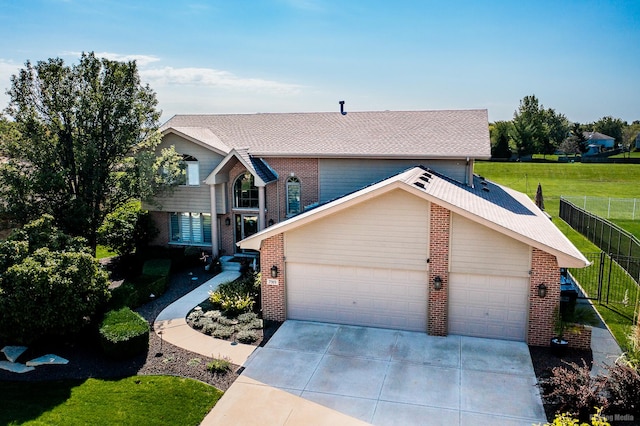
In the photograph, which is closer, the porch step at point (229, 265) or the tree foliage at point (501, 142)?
the porch step at point (229, 265)

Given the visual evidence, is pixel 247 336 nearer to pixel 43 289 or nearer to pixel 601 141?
pixel 43 289

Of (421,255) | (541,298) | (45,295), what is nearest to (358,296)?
(421,255)

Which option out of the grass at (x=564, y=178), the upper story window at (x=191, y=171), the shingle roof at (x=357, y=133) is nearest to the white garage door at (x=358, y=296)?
the shingle roof at (x=357, y=133)

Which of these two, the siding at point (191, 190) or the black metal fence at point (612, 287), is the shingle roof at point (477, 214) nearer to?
the black metal fence at point (612, 287)

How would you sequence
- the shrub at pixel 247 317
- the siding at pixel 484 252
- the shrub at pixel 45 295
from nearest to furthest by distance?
the shrub at pixel 45 295 → the siding at pixel 484 252 → the shrub at pixel 247 317

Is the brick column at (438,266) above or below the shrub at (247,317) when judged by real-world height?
above

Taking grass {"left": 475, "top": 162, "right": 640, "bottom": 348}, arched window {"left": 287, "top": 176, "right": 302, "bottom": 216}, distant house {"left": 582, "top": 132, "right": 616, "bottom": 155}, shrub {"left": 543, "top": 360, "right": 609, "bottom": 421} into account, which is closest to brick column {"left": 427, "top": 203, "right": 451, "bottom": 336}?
shrub {"left": 543, "top": 360, "right": 609, "bottom": 421}

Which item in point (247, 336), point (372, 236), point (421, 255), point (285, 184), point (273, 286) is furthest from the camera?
point (285, 184)

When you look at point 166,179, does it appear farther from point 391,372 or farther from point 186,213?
point 391,372

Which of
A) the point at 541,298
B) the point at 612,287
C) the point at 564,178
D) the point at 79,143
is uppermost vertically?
the point at 79,143
